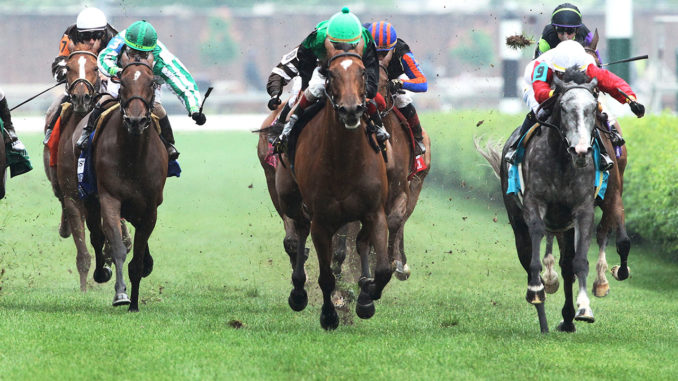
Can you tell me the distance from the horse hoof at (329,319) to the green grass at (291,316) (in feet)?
0.42

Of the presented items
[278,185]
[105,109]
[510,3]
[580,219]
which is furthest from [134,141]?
[510,3]

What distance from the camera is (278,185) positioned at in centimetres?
922

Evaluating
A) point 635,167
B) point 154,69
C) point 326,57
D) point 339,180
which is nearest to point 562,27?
point 326,57

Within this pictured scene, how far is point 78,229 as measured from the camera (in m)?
11.2

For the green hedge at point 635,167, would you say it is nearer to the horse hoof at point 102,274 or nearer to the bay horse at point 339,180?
the bay horse at point 339,180

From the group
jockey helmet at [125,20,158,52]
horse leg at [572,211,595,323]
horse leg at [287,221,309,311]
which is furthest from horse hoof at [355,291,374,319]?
jockey helmet at [125,20,158,52]

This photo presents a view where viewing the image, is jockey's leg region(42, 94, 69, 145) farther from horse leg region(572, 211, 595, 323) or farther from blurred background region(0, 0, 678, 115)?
blurred background region(0, 0, 678, 115)

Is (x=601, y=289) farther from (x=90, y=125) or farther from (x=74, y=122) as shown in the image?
(x=74, y=122)

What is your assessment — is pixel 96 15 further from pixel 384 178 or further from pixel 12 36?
pixel 12 36

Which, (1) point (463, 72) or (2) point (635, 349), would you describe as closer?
(2) point (635, 349)

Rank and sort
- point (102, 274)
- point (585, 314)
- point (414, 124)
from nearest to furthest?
point (585, 314)
point (414, 124)
point (102, 274)

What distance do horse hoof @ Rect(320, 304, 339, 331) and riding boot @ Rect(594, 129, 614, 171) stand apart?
225 centimetres

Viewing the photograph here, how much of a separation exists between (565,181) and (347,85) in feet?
6.75

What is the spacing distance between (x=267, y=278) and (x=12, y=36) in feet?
126
